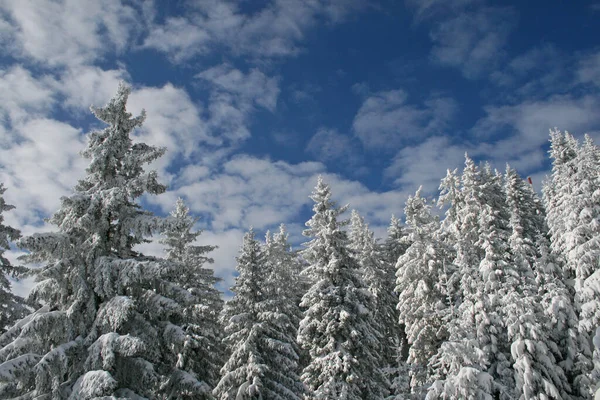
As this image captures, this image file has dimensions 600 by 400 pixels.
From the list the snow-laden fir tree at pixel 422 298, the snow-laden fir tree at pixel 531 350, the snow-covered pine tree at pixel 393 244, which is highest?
the snow-covered pine tree at pixel 393 244

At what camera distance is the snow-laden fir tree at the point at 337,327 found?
23578 millimetres

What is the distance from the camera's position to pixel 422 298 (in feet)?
100

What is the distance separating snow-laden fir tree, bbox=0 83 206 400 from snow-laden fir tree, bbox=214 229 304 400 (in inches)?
323

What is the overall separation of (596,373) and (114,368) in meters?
22.7

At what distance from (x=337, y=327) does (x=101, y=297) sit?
14.5 metres

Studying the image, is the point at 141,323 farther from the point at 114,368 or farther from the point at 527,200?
the point at 527,200

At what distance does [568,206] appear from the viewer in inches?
1032

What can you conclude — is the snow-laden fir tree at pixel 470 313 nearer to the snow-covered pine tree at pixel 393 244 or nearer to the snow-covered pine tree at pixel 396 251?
the snow-covered pine tree at pixel 396 251

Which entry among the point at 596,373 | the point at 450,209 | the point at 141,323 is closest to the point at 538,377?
the point at 596,373

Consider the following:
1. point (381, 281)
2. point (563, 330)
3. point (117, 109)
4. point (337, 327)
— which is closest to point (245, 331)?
point (337, 327)

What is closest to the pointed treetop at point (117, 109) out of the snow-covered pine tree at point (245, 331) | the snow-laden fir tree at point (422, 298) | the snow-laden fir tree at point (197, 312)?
the snow-laden fir tree at point (197, 312)

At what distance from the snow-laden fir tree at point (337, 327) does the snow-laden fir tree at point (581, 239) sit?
1087cm

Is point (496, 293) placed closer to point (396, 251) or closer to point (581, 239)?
point (581, 239)

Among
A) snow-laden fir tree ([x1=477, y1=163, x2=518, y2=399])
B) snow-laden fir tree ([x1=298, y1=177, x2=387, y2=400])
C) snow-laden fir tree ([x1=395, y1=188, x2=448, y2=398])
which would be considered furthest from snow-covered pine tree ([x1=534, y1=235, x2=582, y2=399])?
snow-laden fir tree ([x1=298, y1=177, x2=387, y2=400])
